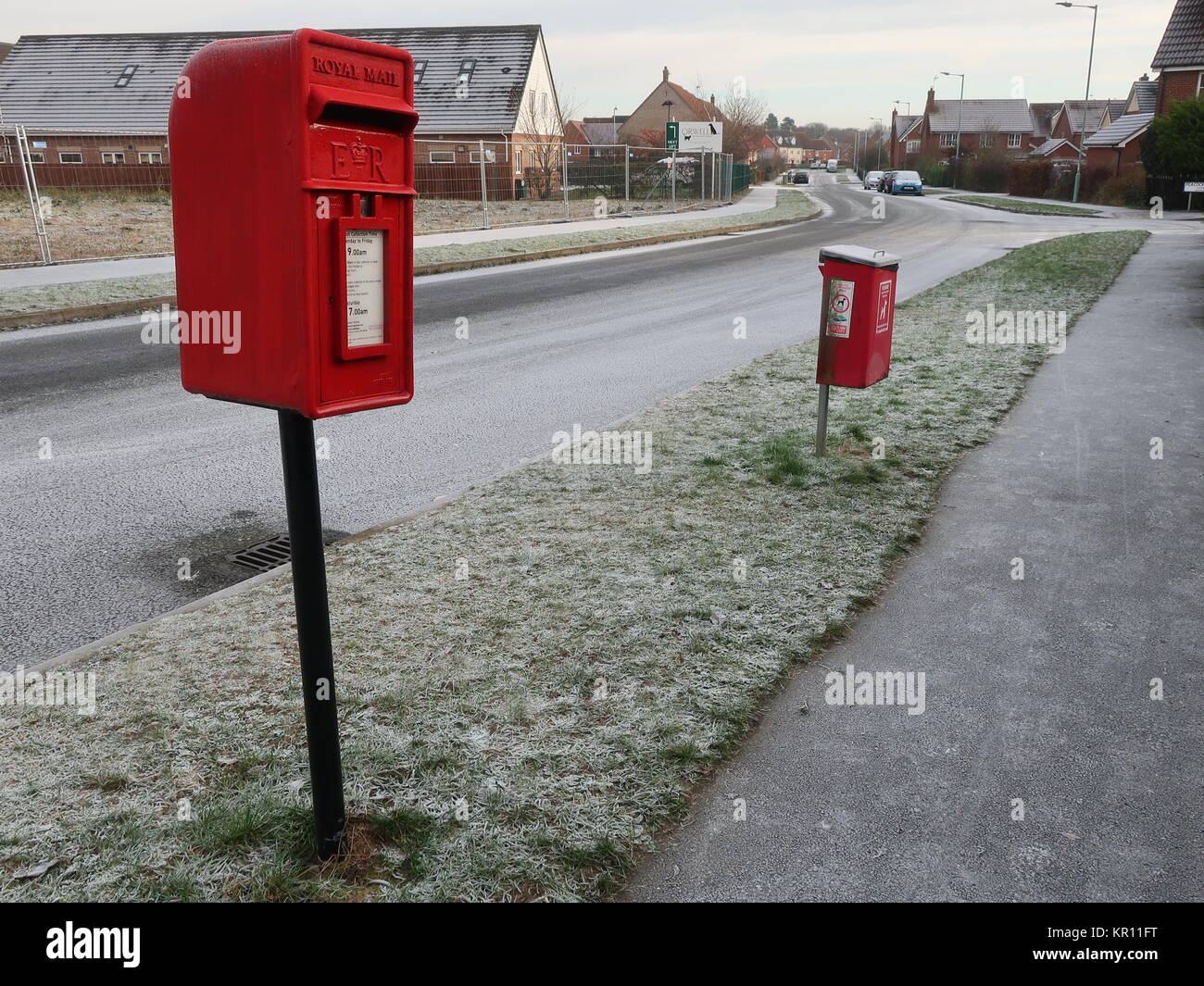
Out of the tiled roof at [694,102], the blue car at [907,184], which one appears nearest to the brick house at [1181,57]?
the blue car at [907,184]

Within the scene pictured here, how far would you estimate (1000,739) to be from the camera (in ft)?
10.5

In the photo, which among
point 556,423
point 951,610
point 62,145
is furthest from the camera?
point 62,145

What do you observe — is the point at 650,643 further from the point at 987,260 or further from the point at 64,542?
the point at 987,260

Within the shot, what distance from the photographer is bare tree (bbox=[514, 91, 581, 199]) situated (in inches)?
1216

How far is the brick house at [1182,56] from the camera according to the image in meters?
44.4

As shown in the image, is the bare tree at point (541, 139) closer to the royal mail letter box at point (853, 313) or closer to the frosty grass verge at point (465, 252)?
the frosty grass verge at point (465, 252)

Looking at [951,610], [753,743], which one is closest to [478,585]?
[753,743]

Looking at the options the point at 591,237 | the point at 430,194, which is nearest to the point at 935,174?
the point at 430,194

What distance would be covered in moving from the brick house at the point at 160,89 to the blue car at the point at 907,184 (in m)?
18.7

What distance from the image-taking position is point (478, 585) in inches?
167

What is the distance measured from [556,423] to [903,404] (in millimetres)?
2704
